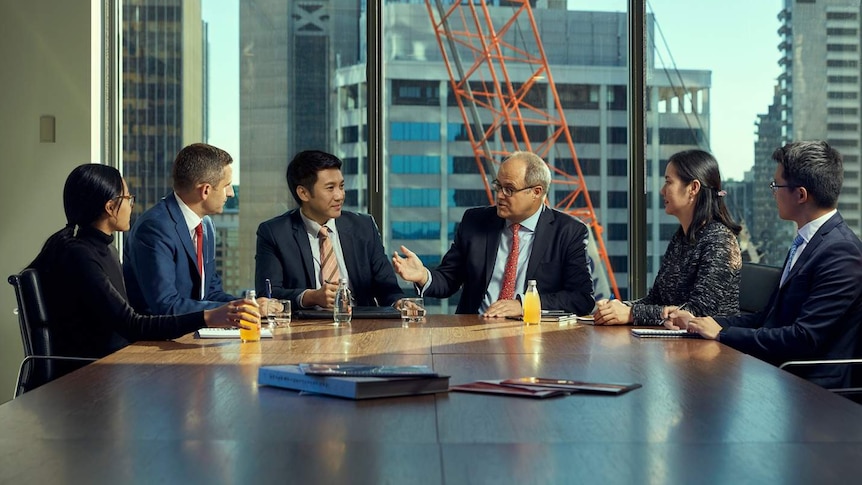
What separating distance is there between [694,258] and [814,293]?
71 centimetres

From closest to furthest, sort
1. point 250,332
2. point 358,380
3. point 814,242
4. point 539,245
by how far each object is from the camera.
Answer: point 358,380 → point 250,332 → point 814,242 → point 539,245

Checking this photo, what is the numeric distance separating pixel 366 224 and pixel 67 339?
1607 millimetres

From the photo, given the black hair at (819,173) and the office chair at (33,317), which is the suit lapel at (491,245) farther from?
the office chair at (33,317)

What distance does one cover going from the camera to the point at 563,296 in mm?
4121

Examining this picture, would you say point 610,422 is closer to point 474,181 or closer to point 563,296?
point 563,296

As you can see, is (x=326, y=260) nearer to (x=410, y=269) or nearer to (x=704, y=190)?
(x=410, y=269)

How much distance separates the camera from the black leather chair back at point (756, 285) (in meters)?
3.71

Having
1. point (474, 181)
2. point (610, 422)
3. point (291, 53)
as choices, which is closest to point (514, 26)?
point (474, 181)

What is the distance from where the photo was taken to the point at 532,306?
137 inches

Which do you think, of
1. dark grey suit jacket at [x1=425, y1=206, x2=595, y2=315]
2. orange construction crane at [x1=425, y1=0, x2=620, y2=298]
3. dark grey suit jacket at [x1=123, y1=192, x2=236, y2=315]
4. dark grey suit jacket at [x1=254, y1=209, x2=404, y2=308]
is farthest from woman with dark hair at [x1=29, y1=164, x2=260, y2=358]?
orange construction crane at [x1=425, y1=0, x2=620, y2=298]

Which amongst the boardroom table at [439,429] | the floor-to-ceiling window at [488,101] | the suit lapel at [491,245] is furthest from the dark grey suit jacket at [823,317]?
the floor-to-ceiling window at [488,101]

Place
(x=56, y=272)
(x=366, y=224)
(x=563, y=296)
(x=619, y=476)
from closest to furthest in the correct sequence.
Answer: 1. (x=619, y=476)
2. (x=56, y=272)
3. (x=563, y=296)
4. (x=366, y=224)

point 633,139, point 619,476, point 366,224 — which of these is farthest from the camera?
point 633,139

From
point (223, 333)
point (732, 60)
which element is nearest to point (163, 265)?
point (223, 333)
